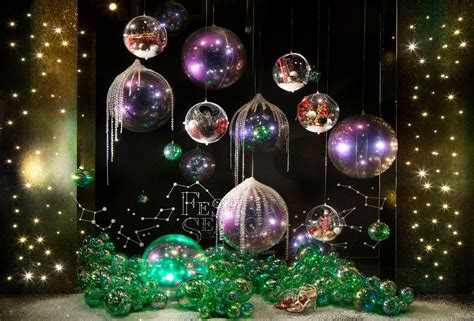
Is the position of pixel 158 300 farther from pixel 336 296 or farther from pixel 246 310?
pixel 336 296

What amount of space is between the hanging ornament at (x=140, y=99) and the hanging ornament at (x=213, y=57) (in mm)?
279

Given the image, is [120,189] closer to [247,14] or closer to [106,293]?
[106,293]

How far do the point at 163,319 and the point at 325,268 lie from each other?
1.48 m

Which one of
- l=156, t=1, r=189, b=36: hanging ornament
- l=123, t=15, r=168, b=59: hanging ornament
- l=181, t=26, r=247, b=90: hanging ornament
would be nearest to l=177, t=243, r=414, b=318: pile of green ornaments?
l=181, t=26, r=247, b=90: hanging ornament

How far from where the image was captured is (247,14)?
5.41 meters

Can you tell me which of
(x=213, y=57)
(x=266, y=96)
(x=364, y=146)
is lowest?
(x=364, y=146)

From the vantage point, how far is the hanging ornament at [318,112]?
393 cm

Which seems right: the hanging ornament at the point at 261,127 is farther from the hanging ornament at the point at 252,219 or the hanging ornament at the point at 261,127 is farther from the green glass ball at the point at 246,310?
the green glass ball at the point at 246,310

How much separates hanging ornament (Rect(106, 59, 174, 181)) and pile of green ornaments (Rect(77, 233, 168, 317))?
1.23 metres

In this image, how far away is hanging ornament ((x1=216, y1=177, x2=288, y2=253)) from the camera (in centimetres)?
353

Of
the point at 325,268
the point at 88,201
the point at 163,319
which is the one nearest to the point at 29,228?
the point at 88,201

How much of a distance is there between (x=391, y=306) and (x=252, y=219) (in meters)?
1.34

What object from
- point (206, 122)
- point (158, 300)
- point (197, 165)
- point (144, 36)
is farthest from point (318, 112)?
point (158, 300)

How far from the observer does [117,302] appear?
3664 mm
